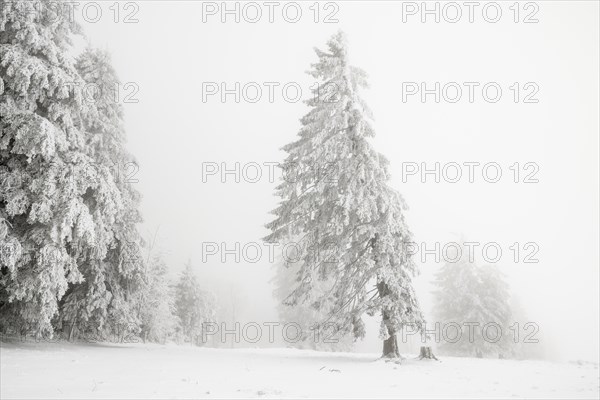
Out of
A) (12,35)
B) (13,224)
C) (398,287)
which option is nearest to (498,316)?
(398,287)

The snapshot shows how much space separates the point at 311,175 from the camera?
1711 centimetres

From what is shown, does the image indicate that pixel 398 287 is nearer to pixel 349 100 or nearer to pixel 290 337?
pixel 349 100

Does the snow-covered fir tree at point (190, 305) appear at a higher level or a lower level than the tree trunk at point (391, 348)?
lower

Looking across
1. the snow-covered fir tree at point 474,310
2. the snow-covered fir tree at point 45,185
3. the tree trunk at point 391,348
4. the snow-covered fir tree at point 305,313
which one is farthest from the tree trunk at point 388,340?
the snow-covered fir tree at point 474,310

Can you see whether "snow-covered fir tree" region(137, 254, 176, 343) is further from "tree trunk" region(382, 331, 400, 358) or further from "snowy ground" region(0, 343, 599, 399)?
"tree trunk" region(382, 331, 400, 358)

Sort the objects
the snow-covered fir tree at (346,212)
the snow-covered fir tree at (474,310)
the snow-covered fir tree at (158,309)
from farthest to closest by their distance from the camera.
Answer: the snow-covered fir tree at (474,310), the snow-covered fir tree at (158,309), the snow-covered fir tree at (346,212)

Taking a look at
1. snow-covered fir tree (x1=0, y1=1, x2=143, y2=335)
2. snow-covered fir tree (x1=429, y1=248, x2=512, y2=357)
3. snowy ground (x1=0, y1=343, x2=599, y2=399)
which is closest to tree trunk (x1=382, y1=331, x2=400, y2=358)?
Answer: snowy ground (x1=0, y1=343, x2=599, y2=399)

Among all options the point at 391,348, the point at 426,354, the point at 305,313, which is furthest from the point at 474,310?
the point at 391,348

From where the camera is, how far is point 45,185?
12.6 m

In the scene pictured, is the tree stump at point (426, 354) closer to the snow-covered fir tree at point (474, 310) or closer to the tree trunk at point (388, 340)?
the tree trunk at point (388, 340)

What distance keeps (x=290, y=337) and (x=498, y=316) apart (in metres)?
19.7

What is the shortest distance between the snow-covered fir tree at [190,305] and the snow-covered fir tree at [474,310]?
2697 centimetres

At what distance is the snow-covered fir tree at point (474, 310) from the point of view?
108 feet

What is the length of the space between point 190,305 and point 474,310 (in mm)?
30782
